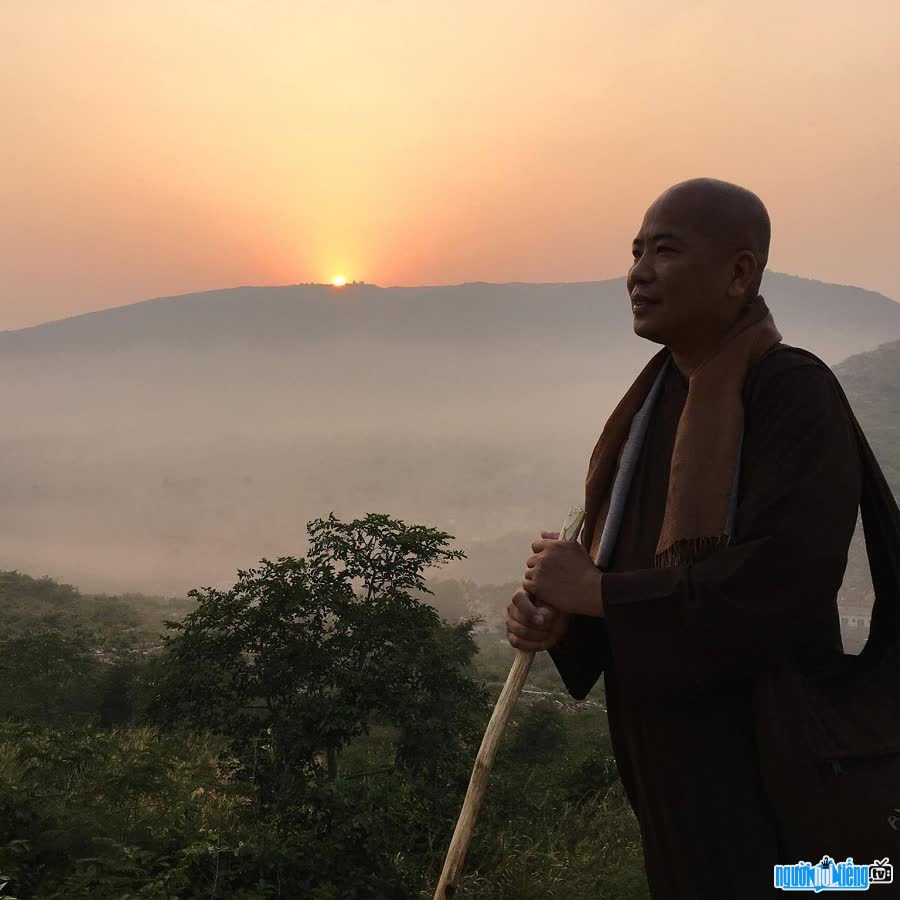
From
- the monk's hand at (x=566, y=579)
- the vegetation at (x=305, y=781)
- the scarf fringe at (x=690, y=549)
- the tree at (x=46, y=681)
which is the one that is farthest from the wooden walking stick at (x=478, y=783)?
the tree at (x=46, y=681)

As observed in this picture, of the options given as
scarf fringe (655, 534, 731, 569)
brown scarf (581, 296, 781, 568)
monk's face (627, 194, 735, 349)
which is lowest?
scarf fringe (655, 534, 731, 569)

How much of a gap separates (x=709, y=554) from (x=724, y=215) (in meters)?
0.93

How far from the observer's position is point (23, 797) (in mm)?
5711

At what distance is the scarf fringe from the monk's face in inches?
23.8

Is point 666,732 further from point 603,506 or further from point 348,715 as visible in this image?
point 348,715

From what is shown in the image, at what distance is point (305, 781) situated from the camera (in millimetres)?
6965

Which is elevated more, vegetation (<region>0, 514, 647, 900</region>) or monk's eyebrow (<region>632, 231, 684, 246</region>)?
monk's eyebrow (<region>632, 231, 684, 246</region>)

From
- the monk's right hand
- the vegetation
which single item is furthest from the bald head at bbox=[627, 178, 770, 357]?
the vegetation

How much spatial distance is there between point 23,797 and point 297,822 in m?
2.20

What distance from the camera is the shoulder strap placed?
1.87 metres

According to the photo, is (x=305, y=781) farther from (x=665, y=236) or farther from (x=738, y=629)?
(x=665, y=236)

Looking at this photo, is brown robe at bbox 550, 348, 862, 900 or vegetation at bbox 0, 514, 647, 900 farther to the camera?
vegetation at bbox 0, 514, 647, 900

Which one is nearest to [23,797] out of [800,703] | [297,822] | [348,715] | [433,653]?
[297,822]

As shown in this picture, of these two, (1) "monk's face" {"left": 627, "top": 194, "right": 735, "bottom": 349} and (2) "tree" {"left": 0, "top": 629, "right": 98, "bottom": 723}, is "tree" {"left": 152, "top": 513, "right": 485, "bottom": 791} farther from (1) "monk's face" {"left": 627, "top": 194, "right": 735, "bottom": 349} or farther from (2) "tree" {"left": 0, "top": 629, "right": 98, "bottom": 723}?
(2) "tree" {"left": 0, "top": 629, "right": 98, "bottom": 723}
